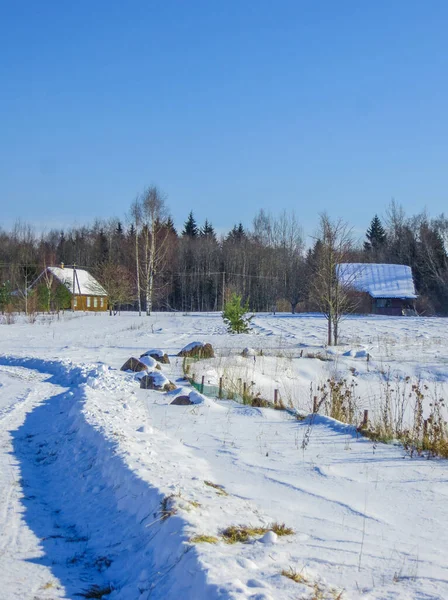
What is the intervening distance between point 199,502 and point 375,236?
78.4 meters

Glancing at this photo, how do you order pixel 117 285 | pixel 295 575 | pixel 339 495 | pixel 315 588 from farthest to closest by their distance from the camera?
1. pixel 117 285
2. pixel 339 495
3. pixel 295 575
4. pixel 315 588

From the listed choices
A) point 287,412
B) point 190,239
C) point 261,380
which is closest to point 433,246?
point 190,239

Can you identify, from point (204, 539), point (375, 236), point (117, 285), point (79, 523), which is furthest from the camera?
point (375, 236)

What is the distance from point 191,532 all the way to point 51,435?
4840mm

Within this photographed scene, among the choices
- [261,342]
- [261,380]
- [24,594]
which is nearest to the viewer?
[24,594]

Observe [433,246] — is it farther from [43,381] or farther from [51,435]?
[51,435]

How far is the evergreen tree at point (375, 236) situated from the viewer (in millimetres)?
78188

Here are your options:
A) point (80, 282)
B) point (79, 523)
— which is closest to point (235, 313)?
point (79, 523)

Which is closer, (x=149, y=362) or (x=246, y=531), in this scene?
(x=246, y=531)

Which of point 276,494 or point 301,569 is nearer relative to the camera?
point 301,569

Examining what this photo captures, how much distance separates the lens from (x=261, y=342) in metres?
25.8

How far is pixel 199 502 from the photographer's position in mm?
5199

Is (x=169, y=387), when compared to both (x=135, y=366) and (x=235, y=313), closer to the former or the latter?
(x=135, y=366)

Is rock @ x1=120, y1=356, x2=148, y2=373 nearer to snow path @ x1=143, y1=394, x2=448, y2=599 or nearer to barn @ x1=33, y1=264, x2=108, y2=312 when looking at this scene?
snow path @ x1=143, y1=394, x2=448, y2=599
